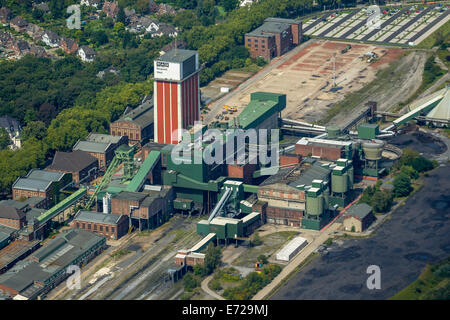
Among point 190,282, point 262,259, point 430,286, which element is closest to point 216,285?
point 190,282

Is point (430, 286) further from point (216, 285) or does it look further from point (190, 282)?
point (190, 282)

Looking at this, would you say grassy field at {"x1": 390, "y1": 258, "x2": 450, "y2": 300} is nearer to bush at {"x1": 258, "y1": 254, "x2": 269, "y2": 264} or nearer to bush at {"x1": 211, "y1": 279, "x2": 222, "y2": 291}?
bush at {"x1": 258, "y1": 254, "x2": 269, "y2": 264}

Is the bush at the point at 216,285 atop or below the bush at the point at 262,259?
below

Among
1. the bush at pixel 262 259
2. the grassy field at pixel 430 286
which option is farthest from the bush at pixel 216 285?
the grassy field at pixel 430 286

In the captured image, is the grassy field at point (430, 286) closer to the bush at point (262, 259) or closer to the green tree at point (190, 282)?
the bush at point (262, 259)

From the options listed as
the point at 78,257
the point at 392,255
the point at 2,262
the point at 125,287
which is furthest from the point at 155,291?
the point at 392,255

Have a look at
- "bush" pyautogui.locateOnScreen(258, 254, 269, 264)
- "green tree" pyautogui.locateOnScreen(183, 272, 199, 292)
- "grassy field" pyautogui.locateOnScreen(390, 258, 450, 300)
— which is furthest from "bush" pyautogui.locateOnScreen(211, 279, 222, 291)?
"grassy field" pyautogui.locateOnScreen(390, 258, 450, 300)

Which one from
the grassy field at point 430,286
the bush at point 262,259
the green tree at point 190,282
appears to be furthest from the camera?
the bush at point 262,259

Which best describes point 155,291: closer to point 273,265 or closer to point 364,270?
point 273,265
